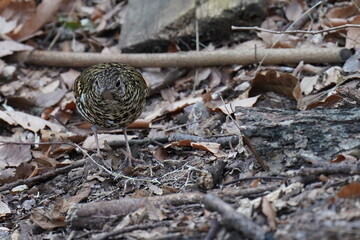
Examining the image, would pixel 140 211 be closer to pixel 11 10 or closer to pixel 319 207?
pixel 319 207

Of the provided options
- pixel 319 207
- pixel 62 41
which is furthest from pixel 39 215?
pixel 62 41

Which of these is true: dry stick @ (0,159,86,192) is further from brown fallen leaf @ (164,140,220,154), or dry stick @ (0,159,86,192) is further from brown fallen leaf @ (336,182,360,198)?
brown fallen leaf @ (336,182,360,198)

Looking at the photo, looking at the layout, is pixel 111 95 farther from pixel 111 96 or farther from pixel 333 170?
pixel 333 170

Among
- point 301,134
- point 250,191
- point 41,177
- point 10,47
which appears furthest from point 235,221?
point 10,47

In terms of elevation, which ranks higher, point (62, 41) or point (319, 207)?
point (319, 207)

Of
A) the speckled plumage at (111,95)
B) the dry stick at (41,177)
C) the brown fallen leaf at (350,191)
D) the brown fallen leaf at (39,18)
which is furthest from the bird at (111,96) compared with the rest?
the brown fallen leaf at (39,18)

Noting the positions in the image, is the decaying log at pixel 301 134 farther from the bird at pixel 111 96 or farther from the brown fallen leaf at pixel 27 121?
the brown fallen leaf at pixel 27 121
